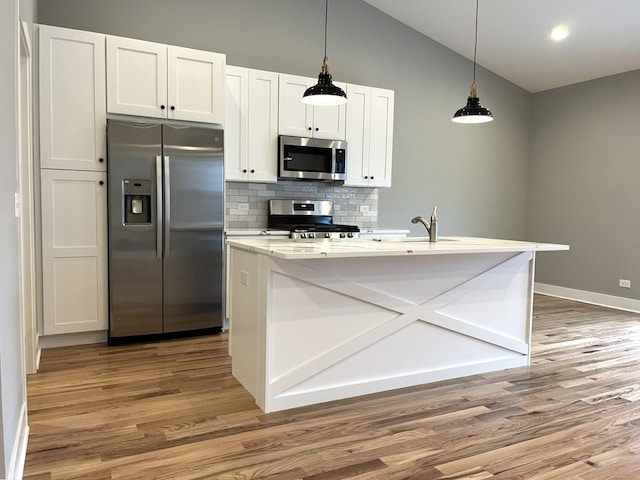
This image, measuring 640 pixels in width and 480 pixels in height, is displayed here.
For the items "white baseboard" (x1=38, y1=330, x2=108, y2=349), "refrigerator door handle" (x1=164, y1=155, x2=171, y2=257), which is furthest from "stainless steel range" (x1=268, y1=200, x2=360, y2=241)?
"white baseboard" (x1=38, y1=330, x2=108, y2=349)

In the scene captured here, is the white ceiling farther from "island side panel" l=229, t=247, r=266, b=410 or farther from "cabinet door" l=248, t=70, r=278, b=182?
"island side panel" l=229, t=247, r=266, b=410

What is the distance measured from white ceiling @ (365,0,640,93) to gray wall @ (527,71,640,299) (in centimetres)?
30

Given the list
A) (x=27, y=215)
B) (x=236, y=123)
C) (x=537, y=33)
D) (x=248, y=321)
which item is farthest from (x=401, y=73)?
(x=27, y=215)

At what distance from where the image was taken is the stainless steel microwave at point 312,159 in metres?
4.46

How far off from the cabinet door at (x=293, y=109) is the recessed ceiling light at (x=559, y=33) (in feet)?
8.79

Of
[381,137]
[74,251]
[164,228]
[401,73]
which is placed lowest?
[74,251]

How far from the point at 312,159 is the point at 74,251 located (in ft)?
7.54

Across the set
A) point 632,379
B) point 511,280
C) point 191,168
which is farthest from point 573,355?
point 191,168

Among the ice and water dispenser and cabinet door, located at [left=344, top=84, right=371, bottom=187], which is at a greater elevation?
cabinet door, located at [left=344, top=84, right=371, bottom=187]

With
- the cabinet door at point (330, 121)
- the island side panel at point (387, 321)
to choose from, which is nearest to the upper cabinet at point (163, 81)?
the cabinet door at point (330, 121)

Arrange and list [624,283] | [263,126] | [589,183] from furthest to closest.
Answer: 1. [589,183]
2. [624,283]
3. [263,126]

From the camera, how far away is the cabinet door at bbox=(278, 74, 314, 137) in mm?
4434

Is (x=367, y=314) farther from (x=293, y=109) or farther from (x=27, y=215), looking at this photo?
(x=293, y=109)

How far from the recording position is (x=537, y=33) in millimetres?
4980
